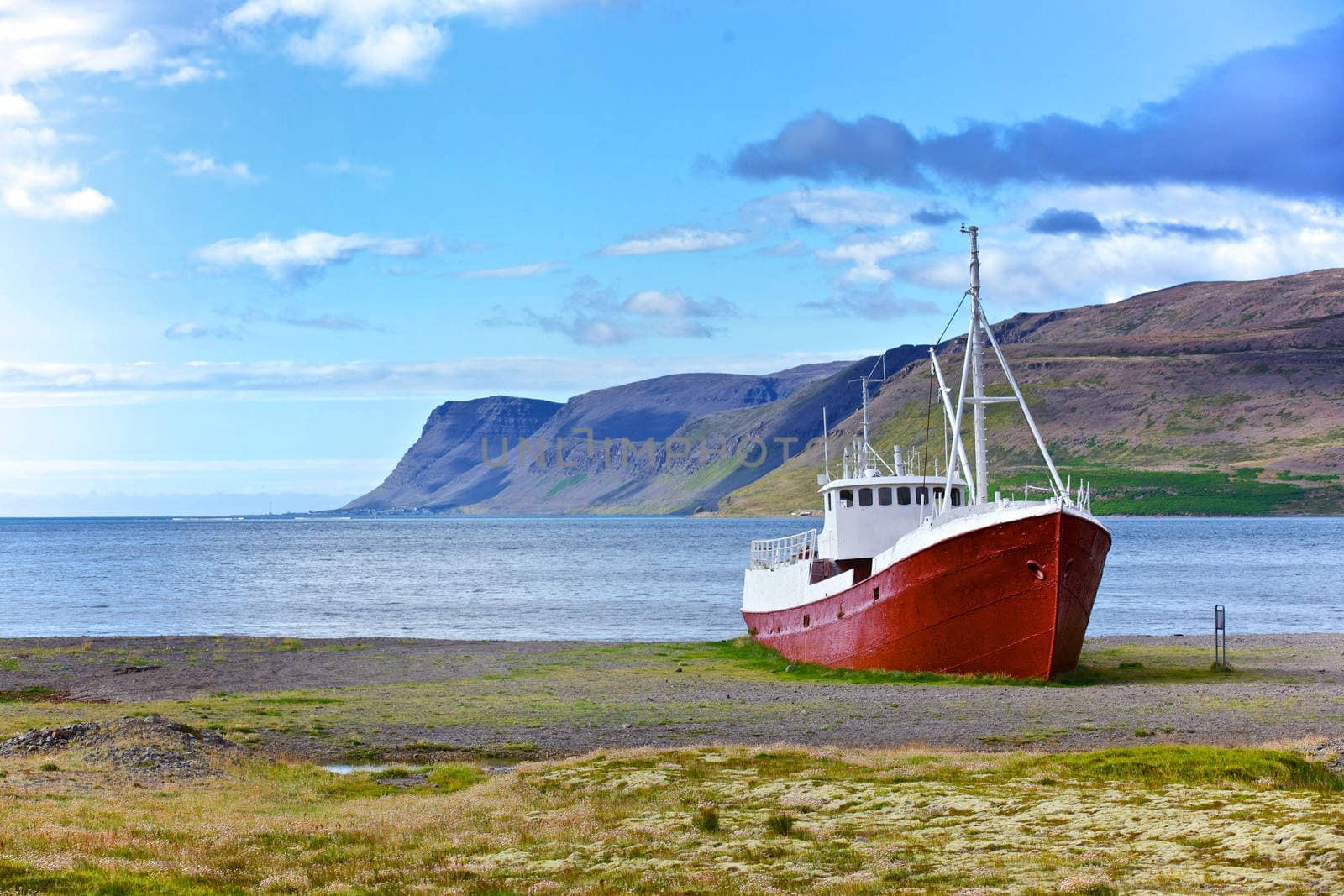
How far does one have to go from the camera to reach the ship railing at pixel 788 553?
5412cm

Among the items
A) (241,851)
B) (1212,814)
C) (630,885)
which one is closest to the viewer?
(630,885)

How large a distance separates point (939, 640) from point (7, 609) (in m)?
72.6

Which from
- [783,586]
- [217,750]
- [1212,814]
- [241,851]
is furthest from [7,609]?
[1212,814]

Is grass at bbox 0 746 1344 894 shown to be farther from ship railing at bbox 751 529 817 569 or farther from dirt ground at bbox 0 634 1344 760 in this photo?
ship railing at bbox 751 529 817 569

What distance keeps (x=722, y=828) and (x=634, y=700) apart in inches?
793

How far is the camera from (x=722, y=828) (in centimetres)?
1858

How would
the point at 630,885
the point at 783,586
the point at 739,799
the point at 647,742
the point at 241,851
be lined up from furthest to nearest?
the point at 783,586 → the point at 647,742 → the point at 739,799 → the point at 241,851 → the point at 630,885

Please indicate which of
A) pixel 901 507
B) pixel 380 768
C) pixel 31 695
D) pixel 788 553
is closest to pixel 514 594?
pixel 788 553

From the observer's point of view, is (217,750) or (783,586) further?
(783,586)

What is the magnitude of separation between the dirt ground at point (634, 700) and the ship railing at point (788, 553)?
4939 mm

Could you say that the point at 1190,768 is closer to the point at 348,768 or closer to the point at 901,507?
the point at 348,768

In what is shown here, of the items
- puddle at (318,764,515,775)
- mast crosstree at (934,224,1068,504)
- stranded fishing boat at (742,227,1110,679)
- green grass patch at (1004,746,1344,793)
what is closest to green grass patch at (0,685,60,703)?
puddle at (318,764,515,775)

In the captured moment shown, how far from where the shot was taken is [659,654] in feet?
184

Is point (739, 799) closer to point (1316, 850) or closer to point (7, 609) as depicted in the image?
point (1316, 850)
